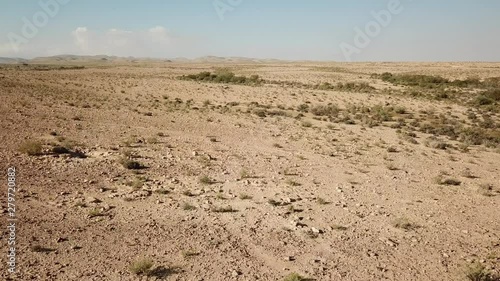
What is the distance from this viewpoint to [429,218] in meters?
9.96

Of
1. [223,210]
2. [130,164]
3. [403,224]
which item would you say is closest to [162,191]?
[223,210]

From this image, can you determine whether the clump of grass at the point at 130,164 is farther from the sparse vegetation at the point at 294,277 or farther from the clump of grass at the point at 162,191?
the sparse vegetation at the point at 294,277

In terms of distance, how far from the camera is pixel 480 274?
23.1ft

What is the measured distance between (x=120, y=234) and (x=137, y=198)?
1.96 m

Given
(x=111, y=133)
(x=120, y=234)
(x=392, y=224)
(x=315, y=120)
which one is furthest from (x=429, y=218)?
(x=315, y=120)

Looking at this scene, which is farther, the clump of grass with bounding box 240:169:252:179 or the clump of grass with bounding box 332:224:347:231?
the clump of grass with bounding box 240:169:252:179


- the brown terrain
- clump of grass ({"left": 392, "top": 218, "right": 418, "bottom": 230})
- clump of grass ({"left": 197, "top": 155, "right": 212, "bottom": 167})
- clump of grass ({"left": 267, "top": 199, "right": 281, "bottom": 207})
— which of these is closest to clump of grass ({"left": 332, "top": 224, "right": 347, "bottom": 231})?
the brown terrain

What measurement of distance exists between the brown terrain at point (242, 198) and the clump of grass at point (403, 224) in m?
0.04

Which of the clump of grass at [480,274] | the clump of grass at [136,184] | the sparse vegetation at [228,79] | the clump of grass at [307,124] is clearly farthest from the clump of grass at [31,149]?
the sparse vegetation at [228,79]

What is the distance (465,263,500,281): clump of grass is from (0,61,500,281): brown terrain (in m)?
0.03

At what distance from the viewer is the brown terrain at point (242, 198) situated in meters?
7.39

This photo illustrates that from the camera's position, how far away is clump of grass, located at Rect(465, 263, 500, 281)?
276 inches

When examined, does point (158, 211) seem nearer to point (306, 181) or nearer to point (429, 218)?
point (306, 181)

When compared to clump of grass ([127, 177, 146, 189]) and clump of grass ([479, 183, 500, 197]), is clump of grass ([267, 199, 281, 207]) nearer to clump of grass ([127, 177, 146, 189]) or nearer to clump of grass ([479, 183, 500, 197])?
clump of grass ([127, 177, 146, 189])
